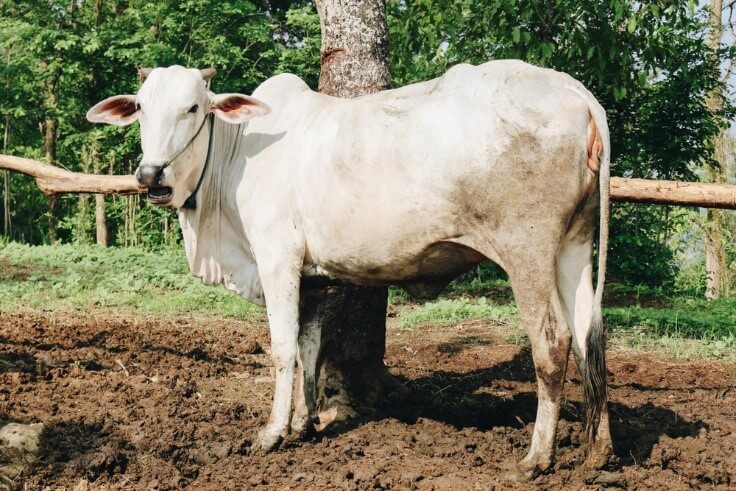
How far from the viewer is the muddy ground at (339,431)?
14.3ft

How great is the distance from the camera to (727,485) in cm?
412

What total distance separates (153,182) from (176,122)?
413 millimetres

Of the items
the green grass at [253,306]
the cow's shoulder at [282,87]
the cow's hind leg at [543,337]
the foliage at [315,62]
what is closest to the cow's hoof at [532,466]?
the cow's hind leg at [543,337]

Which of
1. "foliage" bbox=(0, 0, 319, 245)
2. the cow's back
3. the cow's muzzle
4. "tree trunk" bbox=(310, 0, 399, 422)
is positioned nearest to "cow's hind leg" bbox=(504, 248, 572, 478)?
the cow's back

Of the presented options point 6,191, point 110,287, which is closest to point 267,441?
point 110,287

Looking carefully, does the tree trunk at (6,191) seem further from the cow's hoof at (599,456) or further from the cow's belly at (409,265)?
the cow's hoof at (599,456)

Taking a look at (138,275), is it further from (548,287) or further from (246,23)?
(246,23)

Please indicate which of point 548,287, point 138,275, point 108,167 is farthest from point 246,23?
point 548,287

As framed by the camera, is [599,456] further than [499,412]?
No

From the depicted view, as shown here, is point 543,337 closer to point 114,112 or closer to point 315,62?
point 114,112

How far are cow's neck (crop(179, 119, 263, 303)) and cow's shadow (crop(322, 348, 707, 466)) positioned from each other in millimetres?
1146

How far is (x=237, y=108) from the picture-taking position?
16.9 ft

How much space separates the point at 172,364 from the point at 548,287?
12.2 feet

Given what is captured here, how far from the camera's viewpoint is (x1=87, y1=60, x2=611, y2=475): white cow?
164 inches
